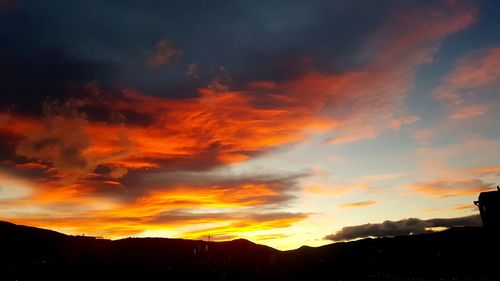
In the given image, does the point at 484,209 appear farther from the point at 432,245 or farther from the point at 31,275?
the point at 432,245

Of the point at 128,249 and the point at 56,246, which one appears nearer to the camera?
the point at 56,246

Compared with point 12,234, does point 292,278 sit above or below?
below

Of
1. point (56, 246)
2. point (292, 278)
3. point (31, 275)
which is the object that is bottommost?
point (292, 278)

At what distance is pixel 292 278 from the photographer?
344 ft

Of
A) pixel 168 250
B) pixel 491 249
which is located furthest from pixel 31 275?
pixel 168 250

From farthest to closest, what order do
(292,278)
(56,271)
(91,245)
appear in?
(91,245) < (292,278) < (56,271)

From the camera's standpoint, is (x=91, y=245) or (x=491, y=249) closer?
(x=491, y=249)

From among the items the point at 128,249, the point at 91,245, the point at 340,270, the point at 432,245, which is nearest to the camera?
the point at 340,270

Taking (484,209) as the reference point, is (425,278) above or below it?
below

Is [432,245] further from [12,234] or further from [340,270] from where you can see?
[12,234]

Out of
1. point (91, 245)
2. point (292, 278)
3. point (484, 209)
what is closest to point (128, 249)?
point (91, 245)

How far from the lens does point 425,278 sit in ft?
250

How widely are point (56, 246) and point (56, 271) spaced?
59044mm

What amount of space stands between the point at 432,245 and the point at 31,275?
423 feet
